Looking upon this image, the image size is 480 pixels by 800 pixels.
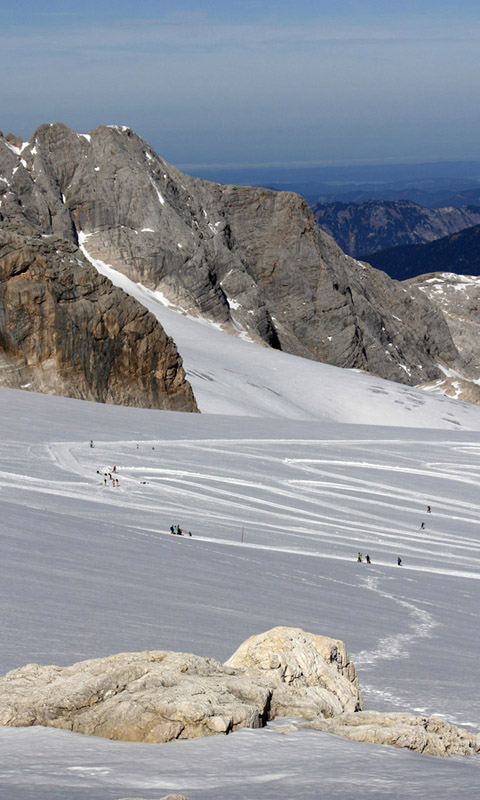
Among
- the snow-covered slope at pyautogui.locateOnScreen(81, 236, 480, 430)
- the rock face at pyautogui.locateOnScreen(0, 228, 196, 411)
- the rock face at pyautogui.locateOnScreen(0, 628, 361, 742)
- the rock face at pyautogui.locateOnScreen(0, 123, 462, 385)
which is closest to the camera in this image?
the rock face at pyautogui.locateOnScreen(0, 628, 361, 742)

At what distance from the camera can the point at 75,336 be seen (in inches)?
1810

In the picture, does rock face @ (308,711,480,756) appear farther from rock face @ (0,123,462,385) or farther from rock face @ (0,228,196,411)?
rock face @ (0,123,462,385)

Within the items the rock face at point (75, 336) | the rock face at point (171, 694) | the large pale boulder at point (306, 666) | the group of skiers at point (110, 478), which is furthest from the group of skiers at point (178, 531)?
the rock face at point (75, 336)

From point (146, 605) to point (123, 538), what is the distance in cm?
555

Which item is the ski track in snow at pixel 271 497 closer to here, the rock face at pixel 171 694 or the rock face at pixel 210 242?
the rock face at pixel 171 694

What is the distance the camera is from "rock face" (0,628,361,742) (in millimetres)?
7992

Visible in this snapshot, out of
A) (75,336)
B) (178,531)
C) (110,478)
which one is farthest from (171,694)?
(75,336)

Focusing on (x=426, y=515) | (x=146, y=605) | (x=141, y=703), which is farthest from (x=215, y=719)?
(x=426, y=515)

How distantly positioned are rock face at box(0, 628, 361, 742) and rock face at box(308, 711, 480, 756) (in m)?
0.40

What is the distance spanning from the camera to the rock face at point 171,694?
7992 millimetres

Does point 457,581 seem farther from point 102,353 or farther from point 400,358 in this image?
point 400,358

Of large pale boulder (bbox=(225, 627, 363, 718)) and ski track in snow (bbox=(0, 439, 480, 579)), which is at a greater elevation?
large pale boulder (bbox=(225, 627, 363, 718))

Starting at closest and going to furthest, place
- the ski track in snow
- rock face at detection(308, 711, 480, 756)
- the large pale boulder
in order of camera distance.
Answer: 1. rock face at detection(308, 711, 480, 756)
2. the large pale boulder
3. the ski track in snow

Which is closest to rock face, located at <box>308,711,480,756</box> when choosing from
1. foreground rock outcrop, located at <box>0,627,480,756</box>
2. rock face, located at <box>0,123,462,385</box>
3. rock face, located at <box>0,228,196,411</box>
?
foreground rock outcrop, located at <box>0,627,480,756</box>
